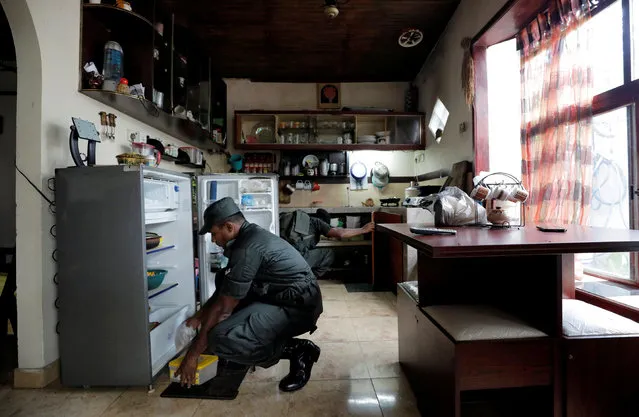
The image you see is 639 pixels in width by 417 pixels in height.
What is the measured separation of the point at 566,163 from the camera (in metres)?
1.89

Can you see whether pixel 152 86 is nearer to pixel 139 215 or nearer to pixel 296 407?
pixel 139 215

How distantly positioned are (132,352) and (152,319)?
22.5 inches

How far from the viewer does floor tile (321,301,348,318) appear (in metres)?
2.77

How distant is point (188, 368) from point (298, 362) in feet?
1.96

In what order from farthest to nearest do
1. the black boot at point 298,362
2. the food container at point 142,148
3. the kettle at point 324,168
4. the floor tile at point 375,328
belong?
the kettle at point 324,168
the floor tile at point 375,328
the food container at point 142,148
the black boot at point 298,362

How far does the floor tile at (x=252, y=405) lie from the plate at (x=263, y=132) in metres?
3.27

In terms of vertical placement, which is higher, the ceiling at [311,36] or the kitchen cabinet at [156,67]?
the ceiling at [311,36]

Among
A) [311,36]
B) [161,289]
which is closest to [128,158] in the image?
[161,289]

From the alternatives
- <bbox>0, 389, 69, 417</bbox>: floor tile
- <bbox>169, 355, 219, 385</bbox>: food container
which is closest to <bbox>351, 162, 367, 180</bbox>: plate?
<bbox>169, 355, 219, 385</bbox>: food container

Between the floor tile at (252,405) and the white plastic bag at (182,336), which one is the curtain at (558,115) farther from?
the white plastic bag at (182,336)

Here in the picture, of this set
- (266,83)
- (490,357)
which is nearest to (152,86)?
(266,83)

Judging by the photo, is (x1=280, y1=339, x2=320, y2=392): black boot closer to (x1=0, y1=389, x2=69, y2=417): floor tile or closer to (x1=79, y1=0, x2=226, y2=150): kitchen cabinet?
(x1=0, y1=389, x2=69, y2=417): floor tile

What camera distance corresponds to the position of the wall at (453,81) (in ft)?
8.80

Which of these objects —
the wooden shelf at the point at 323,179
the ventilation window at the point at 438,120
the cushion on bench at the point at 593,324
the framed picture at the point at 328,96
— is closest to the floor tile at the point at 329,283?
the wooden shelf at the point at 323,179
